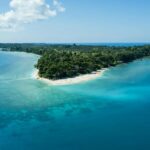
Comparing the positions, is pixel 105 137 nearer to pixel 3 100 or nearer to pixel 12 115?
pixel 12 115

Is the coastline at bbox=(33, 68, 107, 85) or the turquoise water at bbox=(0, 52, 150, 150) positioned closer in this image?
the turquoise water at bbox=(0, 52, 150, 150)

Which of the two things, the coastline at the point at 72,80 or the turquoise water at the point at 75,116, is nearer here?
the turquoise water at the point at 75,116

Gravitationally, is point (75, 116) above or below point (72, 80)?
below

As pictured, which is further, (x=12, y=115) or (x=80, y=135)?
(x=12, y=115)

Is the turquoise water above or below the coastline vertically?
below

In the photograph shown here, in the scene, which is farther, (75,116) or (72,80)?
(72,80)

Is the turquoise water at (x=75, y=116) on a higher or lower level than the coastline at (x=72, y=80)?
lower

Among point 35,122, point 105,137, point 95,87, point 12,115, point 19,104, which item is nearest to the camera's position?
point 105,137

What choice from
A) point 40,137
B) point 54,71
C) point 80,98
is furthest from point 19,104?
point 54,71
